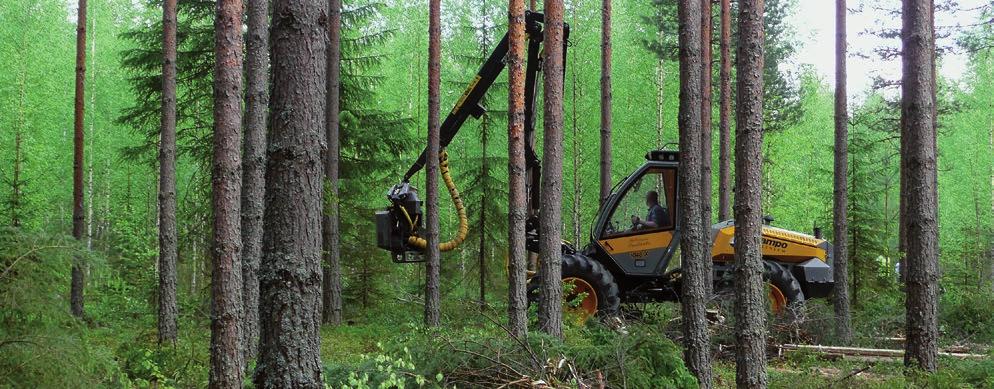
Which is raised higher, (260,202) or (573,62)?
(573,62)

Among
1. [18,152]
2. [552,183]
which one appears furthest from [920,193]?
[18,152]

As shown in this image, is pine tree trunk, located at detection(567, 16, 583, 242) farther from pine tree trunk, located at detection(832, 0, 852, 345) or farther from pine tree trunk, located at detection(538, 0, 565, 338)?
pine tree trunk, located at detection(538, 0, 565, 338)

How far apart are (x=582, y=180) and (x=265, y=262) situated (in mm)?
22139

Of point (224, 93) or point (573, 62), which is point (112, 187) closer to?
point (573, 62)

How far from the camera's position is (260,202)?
9.40m

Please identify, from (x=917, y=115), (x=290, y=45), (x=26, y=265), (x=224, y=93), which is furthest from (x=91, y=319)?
(x=917, y=115)

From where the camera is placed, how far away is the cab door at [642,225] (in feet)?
40.7

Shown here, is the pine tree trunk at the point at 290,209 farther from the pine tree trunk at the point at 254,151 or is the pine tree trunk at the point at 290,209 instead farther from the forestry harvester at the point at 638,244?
the forestry harvester at the point at 638,244

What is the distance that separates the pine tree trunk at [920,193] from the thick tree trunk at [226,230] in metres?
6.67

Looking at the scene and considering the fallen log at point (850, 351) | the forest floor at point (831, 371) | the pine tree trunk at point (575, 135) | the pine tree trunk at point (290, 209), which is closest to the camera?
the pine tree trunk at point (290, 209)

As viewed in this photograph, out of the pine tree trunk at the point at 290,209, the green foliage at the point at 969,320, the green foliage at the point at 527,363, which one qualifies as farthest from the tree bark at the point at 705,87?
the pine tree trunk at the point at 290,209

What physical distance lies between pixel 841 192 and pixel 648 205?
3.81 m

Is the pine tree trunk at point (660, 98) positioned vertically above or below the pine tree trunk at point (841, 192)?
above

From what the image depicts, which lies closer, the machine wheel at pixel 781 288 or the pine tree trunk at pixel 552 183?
the pine tree trunk at pixel 552 183
